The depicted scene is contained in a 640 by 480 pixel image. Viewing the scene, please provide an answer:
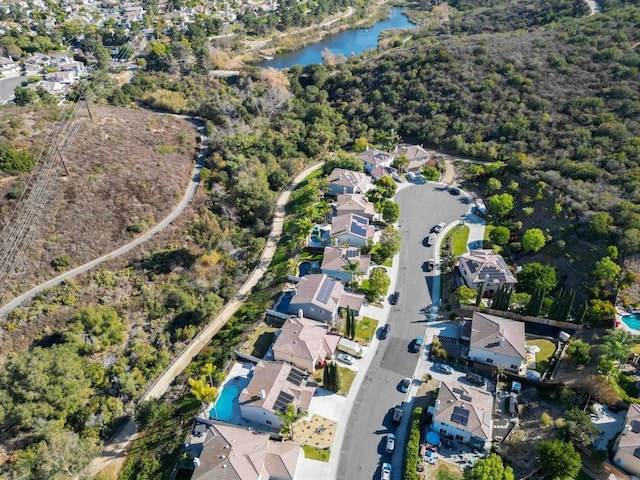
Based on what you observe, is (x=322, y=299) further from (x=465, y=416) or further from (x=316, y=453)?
(x=465, y=416)

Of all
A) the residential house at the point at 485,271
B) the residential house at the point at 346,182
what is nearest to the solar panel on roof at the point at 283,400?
the residential house at the point at 485,271

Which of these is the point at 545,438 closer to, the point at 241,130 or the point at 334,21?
the point at 241,130

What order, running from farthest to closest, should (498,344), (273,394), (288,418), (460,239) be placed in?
(460,239), (498,344), (273,394), (288,418)

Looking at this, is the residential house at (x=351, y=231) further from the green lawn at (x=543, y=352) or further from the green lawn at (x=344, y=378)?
the green lawn at (x=543, y=352)

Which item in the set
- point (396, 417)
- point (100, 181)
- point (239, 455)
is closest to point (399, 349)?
point (396, 417)

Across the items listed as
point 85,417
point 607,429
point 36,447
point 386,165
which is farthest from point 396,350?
point 386,165

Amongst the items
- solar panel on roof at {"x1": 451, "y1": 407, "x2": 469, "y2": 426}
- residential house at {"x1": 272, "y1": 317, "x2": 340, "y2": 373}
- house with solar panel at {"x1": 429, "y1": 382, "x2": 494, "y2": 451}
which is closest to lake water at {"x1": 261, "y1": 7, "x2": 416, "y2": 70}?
residential house at {"x1": 272, "y1": 317, "x2": 340, "y2": 373}
